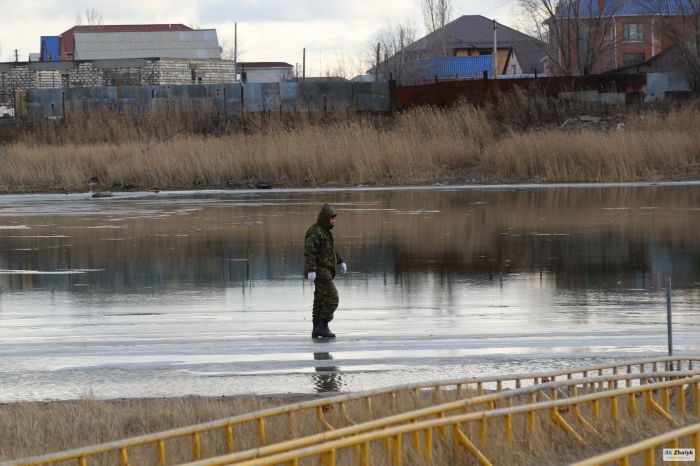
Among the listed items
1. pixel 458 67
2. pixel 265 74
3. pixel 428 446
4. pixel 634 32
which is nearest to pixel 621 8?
pixel 634 32

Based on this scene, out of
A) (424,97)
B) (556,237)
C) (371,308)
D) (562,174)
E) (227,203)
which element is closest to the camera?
(371,308)

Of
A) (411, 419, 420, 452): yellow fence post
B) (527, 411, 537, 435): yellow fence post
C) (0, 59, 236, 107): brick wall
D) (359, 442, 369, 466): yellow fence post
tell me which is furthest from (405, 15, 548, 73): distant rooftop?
(359, 442, 369, 466): yellow fence post

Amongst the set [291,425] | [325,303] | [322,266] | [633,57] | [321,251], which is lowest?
[291,425]

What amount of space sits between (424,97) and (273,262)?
30.5 m

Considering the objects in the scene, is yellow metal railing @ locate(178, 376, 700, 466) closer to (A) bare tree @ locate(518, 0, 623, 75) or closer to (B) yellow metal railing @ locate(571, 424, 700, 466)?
(B) yellow metal railing @ locate(571, 424, 700, 466)

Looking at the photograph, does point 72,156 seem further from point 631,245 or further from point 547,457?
point 547,457

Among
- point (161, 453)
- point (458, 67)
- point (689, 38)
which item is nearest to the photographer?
point (161, 453)

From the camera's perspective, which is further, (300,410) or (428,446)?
(300,410)

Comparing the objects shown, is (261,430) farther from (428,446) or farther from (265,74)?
(265,74)

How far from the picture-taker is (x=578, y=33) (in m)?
68.4

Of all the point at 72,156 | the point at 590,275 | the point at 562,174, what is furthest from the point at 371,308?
the point at 72,156

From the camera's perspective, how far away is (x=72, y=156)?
4259cm

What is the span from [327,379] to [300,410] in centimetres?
171

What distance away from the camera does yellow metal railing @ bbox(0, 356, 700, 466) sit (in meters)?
7.78
